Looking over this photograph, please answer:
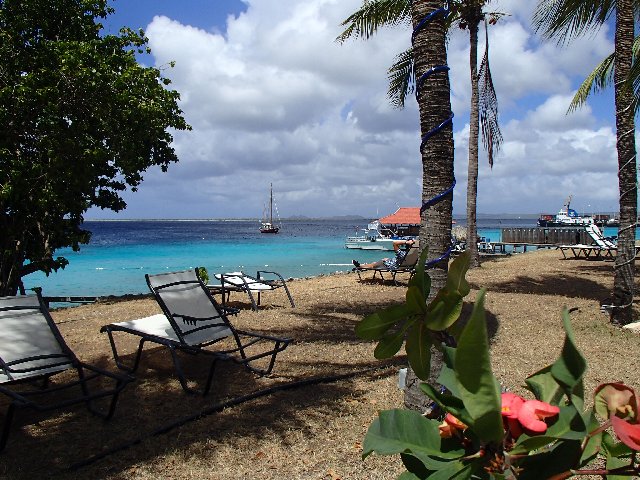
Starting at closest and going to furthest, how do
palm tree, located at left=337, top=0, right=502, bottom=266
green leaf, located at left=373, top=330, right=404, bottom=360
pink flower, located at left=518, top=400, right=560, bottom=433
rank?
pink flower, located at left=518, top=400, right=560, bottom=433 < green leaf, located at left=373, top=330, right=404, bottom=360 < palm tree, located at left=337, top=0, right=502, bottom=266

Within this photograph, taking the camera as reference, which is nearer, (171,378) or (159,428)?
(159,428)

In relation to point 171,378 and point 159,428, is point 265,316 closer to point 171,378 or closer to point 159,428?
point 171,378

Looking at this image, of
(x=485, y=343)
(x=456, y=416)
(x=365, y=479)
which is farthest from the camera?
(x=365, y=479)

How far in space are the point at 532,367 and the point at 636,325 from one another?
2728mm

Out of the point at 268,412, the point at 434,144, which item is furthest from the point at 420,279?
the point at 268,412

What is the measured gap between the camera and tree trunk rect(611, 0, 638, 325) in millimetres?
7227

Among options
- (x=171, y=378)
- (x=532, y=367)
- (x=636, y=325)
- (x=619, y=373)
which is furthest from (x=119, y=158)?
(x=636, y=325)

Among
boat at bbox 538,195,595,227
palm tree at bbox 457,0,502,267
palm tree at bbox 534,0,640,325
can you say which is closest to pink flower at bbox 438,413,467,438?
palm tree at bbox 534,0,640,325

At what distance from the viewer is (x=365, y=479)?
3090 mm

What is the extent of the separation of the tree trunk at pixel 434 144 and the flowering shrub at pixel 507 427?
309cm

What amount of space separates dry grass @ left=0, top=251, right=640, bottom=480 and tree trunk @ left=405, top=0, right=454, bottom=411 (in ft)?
2.61

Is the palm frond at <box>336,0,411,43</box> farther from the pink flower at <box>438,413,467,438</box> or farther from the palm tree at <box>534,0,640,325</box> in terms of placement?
the pink flower at <box>438,413,467,438</box>

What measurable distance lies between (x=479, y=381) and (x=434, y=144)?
3.46 metres

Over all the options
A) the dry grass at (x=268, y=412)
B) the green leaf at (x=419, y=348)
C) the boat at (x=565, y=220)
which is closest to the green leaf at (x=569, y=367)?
the green leaf at (x=419, y=348)
